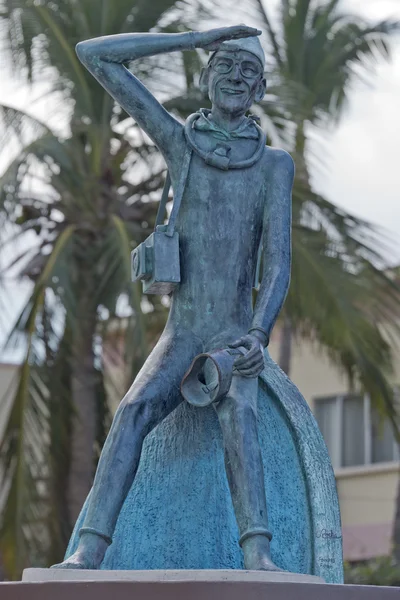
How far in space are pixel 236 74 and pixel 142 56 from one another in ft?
1.17

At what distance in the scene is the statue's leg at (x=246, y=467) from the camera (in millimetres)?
5371

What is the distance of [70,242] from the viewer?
45.2ft

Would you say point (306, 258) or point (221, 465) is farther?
point (306, 258)

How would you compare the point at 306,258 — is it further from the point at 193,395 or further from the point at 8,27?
the point at 193,395

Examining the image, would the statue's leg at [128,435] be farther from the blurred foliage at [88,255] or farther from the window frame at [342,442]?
the window frame at [342,442]

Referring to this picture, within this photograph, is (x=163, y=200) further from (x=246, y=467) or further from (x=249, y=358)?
(x=246, y=467)

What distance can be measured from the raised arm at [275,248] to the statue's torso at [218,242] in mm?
47

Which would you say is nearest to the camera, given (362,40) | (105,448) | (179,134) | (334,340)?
(105,448)

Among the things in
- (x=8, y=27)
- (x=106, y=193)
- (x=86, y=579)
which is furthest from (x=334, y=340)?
(x=86, y=579)

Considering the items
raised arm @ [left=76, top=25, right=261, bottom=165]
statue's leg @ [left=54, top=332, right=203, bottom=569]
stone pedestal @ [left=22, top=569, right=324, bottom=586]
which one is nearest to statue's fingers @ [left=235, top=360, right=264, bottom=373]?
statue's leg @ [left=54, top=332, right=203, bottom=569]

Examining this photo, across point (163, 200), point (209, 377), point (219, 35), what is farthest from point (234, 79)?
point (209, 377)

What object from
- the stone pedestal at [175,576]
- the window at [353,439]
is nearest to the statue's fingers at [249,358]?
the stone pedestal at [175,576]

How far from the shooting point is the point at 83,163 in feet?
47.3

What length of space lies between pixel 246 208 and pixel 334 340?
324 inches
